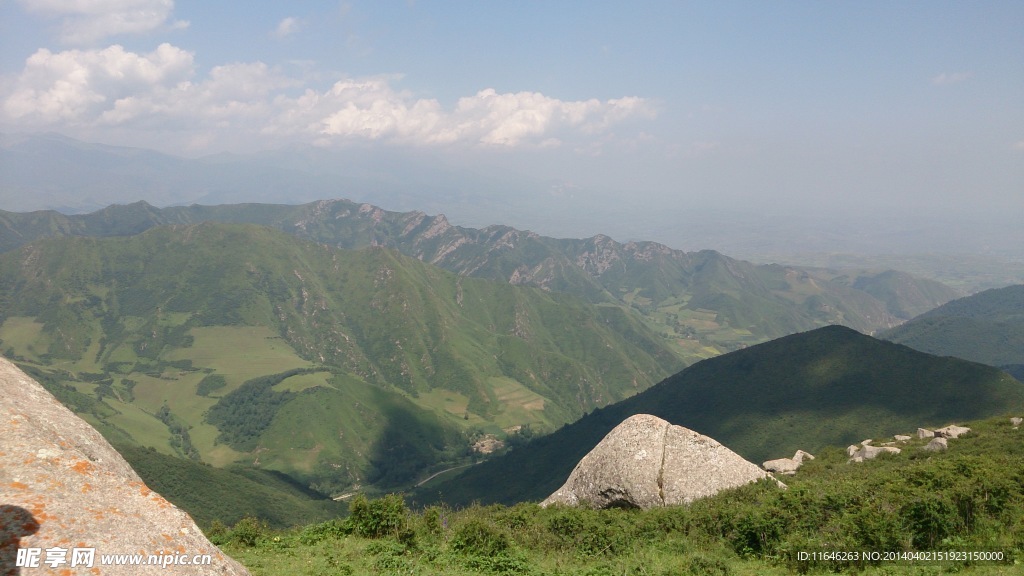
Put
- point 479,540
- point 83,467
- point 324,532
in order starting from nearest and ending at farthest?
point 83,467, point 479,540, point 324,532

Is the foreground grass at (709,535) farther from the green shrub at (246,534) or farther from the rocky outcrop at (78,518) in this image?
the rocky outcrop at (78,518)

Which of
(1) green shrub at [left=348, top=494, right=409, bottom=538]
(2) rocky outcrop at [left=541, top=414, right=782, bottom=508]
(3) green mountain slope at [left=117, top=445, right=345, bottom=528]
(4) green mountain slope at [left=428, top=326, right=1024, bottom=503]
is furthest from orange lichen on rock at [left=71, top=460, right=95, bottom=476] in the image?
(3) green mountain slope at [left=117, top=445, right=345, bottom=528]

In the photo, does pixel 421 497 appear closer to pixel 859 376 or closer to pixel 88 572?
pixel 859 376

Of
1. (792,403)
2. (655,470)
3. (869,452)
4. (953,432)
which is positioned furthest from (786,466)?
(792,403)

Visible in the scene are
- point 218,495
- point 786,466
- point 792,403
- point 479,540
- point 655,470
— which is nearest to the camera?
point 479,540

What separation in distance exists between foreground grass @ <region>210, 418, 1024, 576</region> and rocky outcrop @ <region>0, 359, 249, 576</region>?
1124 centimetres

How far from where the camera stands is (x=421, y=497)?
571 feet

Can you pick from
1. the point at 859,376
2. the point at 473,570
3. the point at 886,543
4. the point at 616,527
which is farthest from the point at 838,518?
the point at 859,376

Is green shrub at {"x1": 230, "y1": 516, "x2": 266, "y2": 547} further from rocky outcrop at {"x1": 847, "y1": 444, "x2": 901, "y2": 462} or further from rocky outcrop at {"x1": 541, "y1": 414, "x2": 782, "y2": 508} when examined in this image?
rocky outcrop at {"x1": 847, "y1": 444, "x2": 901, "y2": 462}

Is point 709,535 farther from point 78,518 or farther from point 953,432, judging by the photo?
point 953,432

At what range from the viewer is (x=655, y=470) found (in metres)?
34.3

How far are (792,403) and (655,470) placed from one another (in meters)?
124

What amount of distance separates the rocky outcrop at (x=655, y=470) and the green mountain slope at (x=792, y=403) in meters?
93.6

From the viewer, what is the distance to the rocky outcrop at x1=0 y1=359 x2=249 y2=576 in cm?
838
